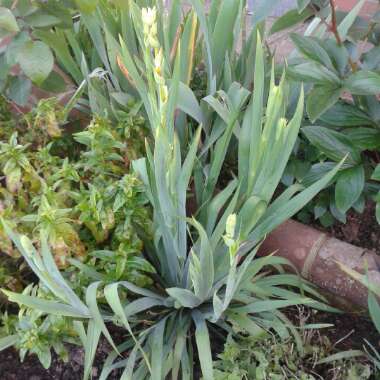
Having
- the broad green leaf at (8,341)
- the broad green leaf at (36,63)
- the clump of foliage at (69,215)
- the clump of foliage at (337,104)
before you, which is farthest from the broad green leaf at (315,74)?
the broad green leaf at (8,341)

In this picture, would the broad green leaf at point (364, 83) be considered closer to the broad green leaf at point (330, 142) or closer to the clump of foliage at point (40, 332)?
the broad green leaf at point (330, 142)

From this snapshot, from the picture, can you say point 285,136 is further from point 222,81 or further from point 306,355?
point 306,355

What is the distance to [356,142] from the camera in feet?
4.08

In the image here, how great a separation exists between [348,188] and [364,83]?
0.26 meters

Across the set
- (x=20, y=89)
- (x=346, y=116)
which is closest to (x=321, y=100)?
(x=346, y=116)

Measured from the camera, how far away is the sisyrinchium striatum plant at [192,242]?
3.07 ft

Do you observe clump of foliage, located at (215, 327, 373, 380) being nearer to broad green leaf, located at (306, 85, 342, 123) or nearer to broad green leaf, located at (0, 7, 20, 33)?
broad green leaf, located at (306, 85, 342, 123)

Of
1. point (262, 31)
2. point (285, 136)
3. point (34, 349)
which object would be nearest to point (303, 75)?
point (285, 136)

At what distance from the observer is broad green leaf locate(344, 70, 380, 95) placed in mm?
1059

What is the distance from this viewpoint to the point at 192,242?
3.78ft

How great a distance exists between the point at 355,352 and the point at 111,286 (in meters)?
0.60

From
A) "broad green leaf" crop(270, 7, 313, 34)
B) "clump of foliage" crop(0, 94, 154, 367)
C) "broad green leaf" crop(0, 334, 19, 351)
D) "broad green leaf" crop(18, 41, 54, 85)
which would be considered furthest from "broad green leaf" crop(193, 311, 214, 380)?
"broad green leaf" crop(270, 7, 313, 34)

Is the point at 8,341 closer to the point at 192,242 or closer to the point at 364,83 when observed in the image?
the point at 192,242

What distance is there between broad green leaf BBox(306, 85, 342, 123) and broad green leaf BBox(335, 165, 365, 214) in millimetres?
215
